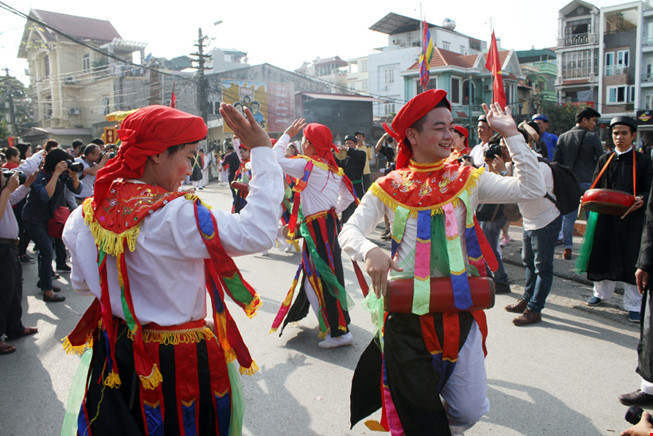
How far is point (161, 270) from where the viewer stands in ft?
6.33

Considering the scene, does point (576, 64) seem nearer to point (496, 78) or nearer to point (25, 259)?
point (25, 259)

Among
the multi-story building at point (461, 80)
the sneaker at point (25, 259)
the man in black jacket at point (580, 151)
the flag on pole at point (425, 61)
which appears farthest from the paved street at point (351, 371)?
the multi-story building at point (461, 80)

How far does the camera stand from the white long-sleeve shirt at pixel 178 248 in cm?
186

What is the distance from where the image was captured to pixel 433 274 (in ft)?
8.66

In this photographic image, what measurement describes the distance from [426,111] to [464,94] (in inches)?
1486

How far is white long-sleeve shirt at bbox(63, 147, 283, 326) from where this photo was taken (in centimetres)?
186

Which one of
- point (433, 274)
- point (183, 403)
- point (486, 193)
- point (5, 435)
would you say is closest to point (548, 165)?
point (486, 193)

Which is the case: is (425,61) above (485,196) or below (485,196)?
above

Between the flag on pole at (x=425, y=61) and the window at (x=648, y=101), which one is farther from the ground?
the window at (x=648, y=101)

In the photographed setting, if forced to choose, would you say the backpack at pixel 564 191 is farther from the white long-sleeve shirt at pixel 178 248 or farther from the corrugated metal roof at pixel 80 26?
the corrugated metal roof at pixel 80 26

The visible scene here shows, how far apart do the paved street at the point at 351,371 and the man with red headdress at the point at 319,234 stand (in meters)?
0.26

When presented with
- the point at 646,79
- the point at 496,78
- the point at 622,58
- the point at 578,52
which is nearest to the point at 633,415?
the point at 496,78

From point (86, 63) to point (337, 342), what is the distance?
45257mm

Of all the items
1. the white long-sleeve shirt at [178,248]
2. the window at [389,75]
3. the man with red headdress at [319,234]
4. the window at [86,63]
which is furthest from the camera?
the window at [389,75]
